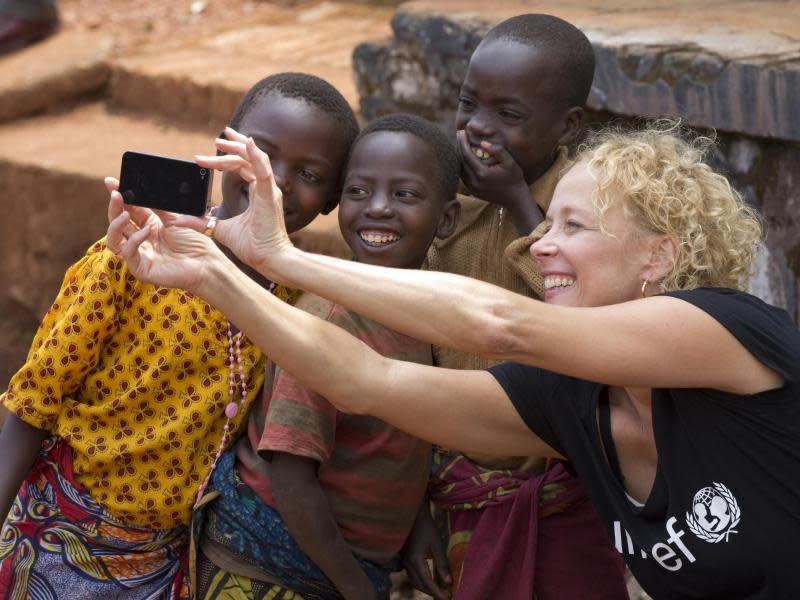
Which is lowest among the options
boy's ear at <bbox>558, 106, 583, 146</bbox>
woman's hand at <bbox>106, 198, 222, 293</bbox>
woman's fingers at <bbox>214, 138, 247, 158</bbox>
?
woman's hand at <bbox>106, 198, 222, 293</bbox>

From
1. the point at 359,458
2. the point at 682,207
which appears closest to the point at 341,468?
the point at 359,458

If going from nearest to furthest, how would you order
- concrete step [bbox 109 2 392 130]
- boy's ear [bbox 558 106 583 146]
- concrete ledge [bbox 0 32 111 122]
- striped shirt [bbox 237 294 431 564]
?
1. striped shirt [bbox 237 294 431 564]
2. boy's ear [bbox 558 106 583 146]
3. concrete step [bbox 109 2 392 130]
4. concrete ledge [bbox 0 32 111 122]

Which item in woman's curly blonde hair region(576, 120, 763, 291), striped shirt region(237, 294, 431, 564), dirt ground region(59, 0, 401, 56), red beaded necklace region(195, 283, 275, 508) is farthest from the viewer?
dirt ground region(59, 0, 401, 56)

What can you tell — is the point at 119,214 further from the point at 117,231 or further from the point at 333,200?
the point at 333,200

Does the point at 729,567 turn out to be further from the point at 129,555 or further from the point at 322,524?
the point at 129,555

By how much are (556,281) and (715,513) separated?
0.55 metres

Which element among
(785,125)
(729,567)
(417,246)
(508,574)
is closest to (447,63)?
(785,125)

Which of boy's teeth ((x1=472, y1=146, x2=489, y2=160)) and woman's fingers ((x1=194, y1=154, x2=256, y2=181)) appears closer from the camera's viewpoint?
woman's fingers ((x1=194, y1=154, x2=256, y2=181))

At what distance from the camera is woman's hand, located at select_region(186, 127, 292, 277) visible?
219 cm

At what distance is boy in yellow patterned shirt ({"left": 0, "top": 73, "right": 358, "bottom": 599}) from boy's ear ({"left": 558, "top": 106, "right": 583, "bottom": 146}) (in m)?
0.58

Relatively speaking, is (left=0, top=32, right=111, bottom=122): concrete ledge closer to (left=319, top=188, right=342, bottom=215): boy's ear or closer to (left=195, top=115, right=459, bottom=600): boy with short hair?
(left=319, top=188, right=342, bottom=215): boy's ear

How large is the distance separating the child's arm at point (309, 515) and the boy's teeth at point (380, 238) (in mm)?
488

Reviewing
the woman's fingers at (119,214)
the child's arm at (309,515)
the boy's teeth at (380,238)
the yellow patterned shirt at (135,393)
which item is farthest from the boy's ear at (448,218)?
the woman's fingers at (119,214)

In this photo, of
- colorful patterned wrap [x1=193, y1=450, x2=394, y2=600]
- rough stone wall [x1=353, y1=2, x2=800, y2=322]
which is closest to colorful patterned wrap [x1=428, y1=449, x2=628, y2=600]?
colorful patterned wrap [x1=193, y1=450, x2=394, y2=600]
